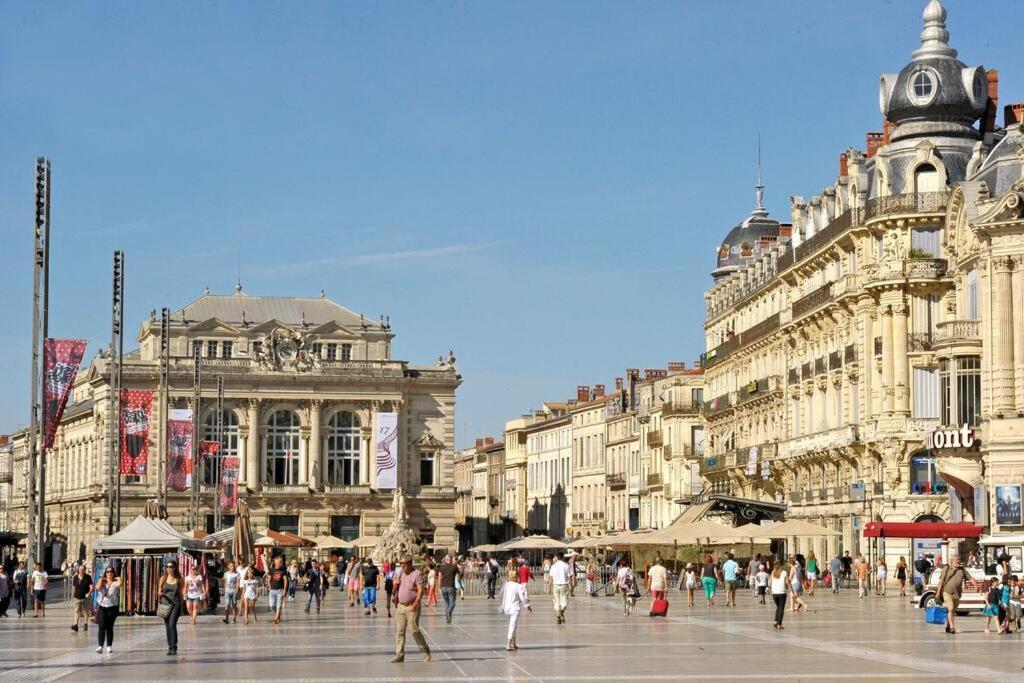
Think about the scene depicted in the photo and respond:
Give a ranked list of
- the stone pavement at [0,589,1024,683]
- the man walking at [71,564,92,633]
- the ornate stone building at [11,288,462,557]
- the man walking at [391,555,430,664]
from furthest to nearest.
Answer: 1. the ornate stone building at [11,288,462,557]
2. the man walking at [71,564,92,633]
3. the man walking at [391,555,430,664]
4. the stone pavement at [0,589,1024,683]

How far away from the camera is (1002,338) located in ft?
174

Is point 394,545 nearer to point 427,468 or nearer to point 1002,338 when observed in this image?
point 427,468

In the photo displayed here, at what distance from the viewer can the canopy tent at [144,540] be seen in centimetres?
4453

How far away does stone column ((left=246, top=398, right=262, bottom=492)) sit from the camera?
116 m

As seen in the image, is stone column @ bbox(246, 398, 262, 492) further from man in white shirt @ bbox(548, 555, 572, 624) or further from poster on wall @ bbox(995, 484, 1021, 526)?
man in white shirt @ bbox(548, 555, 572, 624)

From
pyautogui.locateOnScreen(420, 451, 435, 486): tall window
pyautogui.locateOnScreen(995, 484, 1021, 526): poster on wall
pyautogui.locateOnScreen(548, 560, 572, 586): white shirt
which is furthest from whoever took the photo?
pyautogui.locateOnScreen(420, 451, 435, 486): tall window

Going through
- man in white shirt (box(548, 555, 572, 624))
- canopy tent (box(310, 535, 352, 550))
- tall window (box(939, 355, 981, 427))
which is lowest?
man in white shirt (box(548, 555, 572, 624))

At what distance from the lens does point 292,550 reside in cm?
10612

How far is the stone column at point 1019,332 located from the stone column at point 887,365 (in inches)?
514

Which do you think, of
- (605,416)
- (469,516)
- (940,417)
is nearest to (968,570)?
(940,417)

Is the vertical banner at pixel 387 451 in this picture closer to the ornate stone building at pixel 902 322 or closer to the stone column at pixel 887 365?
the ornate stone building at pixel 902 322

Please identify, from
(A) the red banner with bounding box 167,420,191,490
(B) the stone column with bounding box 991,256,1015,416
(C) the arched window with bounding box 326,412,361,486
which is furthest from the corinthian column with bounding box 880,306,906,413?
(C) the arched window with bounding box 326,412,361,486

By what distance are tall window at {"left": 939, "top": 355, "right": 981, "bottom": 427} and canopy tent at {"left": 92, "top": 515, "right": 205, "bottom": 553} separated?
2404 centimetres

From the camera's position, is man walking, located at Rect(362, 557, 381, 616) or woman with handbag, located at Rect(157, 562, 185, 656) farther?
man walking, located at Rect(362, 557, 381, 616)
